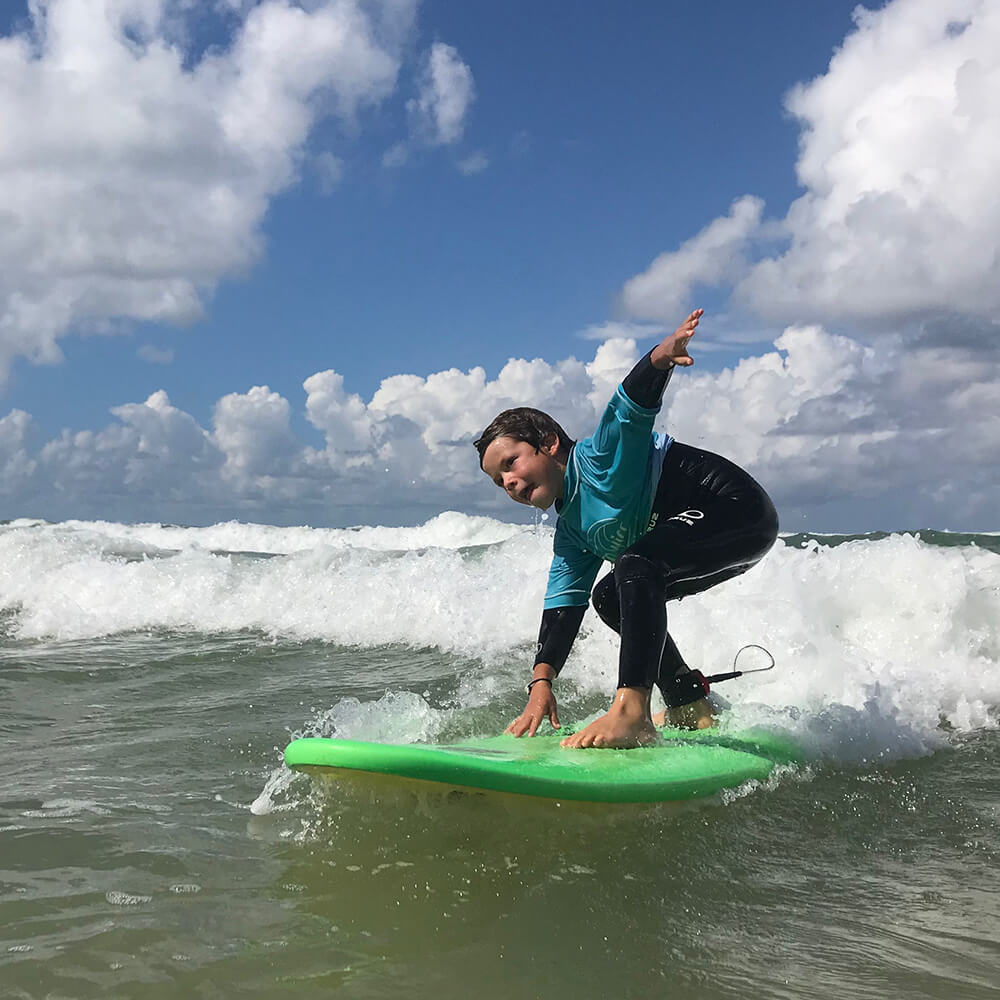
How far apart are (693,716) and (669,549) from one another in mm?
1070

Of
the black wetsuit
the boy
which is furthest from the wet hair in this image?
the black wetsuit

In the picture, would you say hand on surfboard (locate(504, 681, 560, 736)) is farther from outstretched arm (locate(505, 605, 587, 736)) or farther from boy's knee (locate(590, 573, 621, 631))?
boy's knee (locate(590, 573, 621, 631))

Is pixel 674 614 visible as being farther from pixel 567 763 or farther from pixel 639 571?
pixel 567 763

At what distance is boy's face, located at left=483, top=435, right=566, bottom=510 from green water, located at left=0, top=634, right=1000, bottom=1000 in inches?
45.8

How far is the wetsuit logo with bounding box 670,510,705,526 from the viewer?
3510 millimetres

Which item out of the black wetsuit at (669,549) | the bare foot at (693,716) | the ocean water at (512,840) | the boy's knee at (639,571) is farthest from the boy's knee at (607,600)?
the ocean water at (512,840)

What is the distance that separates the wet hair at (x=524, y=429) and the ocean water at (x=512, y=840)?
4.41ft

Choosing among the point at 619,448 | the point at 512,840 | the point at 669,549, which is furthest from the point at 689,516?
the point at 512,840

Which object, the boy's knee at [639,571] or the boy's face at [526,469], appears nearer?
the boy's knee at [639,571]

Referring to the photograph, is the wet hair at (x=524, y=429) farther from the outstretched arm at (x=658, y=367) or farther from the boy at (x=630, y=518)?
the outstretched arm at (x=658, y=367)

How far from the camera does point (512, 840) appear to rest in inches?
111

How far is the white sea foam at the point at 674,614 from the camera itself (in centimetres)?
488

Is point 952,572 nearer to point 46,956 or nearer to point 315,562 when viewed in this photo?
point 46,956

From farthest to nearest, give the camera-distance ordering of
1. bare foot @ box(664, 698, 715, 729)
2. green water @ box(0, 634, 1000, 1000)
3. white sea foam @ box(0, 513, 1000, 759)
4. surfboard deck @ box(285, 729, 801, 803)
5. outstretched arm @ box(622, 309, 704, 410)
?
1. white sea foam @ box(0, 513, 1000, 759)
2. bare foot @ box(664, 698, 715, 729)
3. outstretched arm @ box(622, 309, 704, 410)
4. surfboard deck @ box(285, 729, 801, 803)
5. green water @ box(0, 634, 1000, 1000)
